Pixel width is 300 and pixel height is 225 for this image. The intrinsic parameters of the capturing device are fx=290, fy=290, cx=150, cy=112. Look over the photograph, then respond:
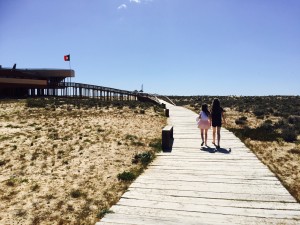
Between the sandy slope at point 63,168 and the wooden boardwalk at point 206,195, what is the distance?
931mm

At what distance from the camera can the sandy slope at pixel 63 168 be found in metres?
7.28

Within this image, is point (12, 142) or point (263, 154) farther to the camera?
point (12, 142)

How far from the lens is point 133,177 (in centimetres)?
899

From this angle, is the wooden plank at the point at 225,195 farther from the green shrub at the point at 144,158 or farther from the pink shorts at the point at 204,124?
the pink shorts at the point at 204,124

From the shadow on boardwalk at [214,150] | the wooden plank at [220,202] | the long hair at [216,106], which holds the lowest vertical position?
the wooden plank at [220,202]

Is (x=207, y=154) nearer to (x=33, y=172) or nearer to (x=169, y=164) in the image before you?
(x=169, y=164)

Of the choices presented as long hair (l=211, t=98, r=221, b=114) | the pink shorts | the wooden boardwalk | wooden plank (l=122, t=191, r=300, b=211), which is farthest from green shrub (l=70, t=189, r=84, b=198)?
long hair (l=211, t=98, r=221, b=114)

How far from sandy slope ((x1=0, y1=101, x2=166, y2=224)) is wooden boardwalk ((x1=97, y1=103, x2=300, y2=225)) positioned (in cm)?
93

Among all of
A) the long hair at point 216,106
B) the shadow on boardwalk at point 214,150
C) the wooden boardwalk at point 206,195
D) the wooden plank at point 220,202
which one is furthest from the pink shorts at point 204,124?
the wooden plank at point 220,202

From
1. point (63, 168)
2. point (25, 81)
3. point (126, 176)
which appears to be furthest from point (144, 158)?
point (25, 81)

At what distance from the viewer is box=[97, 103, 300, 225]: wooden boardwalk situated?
575 cm

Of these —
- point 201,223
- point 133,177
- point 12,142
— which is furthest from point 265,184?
point 12,142

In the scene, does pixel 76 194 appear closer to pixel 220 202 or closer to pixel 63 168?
pixel 63 168

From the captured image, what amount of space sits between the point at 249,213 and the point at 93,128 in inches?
527
